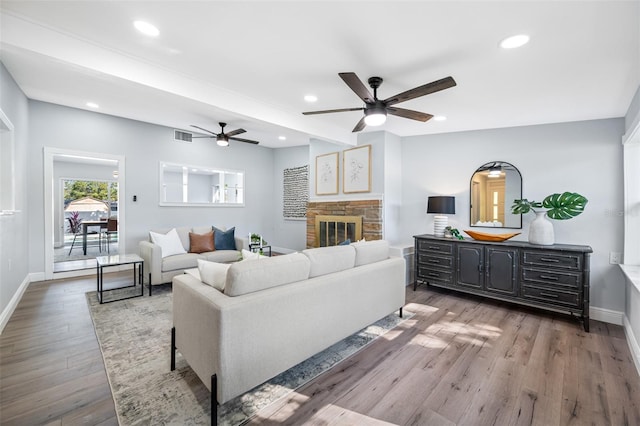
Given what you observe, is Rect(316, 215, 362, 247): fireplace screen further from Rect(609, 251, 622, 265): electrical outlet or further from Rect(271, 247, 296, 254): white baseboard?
Rect(609, 251, 622, 265): electrical outlet

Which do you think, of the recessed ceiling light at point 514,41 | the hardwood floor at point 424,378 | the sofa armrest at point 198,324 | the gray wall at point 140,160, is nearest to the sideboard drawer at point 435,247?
the hardwood floor at point 424,378

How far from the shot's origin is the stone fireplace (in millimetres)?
4965

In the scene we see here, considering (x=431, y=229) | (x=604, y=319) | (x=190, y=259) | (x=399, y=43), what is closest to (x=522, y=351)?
(x=604, y=319)

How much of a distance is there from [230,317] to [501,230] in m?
4.11

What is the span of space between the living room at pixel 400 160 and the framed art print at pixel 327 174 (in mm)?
140

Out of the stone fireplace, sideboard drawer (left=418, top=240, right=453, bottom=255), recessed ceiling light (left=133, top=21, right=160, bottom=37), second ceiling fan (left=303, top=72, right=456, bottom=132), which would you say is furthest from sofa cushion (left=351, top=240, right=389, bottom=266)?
recessed ceiling light (left=133, top=21, right=160, bottom=37)

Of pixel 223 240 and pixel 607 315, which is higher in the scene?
pixel 223 240

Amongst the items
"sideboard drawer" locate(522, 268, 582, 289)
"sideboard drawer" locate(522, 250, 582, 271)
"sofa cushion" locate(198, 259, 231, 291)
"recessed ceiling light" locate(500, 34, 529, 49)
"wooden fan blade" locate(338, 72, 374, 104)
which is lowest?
"sideboard drawer" locate(522, 268, 582, 289)

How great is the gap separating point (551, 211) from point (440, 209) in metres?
1.31

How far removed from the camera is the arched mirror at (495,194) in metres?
4.08

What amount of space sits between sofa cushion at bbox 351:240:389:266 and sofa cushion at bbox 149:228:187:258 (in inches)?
123

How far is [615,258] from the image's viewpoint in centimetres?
340

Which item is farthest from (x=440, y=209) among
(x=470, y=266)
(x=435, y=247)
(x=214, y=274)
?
(x=214, y=274)

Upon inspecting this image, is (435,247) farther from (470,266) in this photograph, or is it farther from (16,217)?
(16,217)
